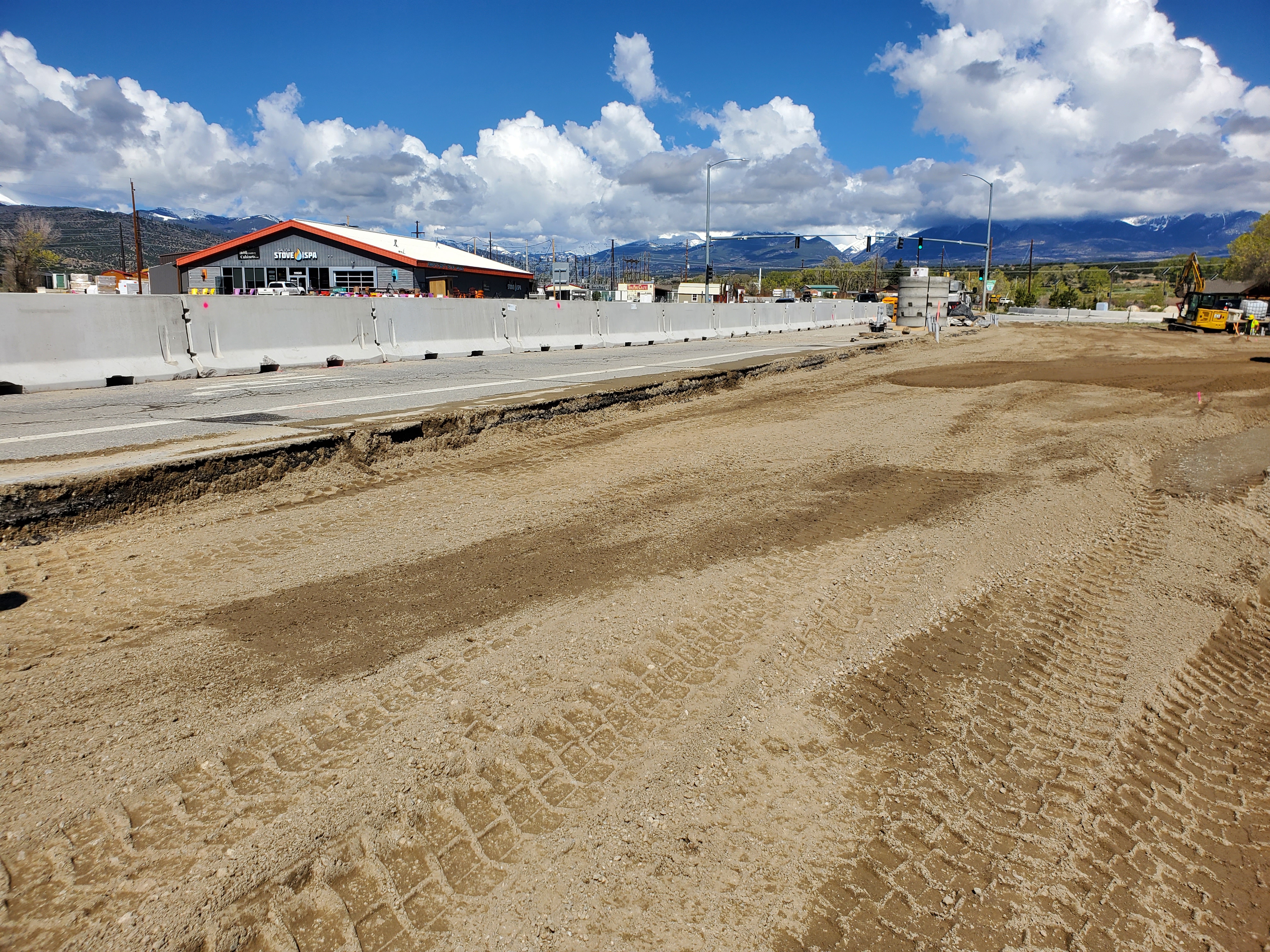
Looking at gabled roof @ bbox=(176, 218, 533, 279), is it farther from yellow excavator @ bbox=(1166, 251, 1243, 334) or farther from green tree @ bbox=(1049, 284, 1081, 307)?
green tree @ bbox=(1049, 284, 1081, 307)

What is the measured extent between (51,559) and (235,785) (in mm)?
3475

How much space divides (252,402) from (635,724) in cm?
971

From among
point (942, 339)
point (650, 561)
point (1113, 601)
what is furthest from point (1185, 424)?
point (942, 339)

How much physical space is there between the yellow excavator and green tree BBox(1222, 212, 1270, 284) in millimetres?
42413

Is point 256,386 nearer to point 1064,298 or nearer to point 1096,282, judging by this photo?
point 1064,298

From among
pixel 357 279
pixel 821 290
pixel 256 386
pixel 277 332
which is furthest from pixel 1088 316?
pixel 256 386

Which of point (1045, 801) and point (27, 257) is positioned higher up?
point (27, 257)

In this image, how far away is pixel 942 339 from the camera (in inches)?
1335

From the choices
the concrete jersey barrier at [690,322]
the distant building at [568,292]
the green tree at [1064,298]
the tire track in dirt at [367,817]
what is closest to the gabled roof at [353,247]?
the distant building at [568,292]

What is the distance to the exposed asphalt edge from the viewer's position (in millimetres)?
5953

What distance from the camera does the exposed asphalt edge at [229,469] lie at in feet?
19.5

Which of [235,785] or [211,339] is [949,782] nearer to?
[235,785]

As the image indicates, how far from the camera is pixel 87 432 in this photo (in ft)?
28.8

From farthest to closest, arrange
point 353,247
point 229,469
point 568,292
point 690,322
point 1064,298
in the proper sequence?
point 1064,298 → point 568,292 → point 353,247 → point 690,322 → point 229,469
